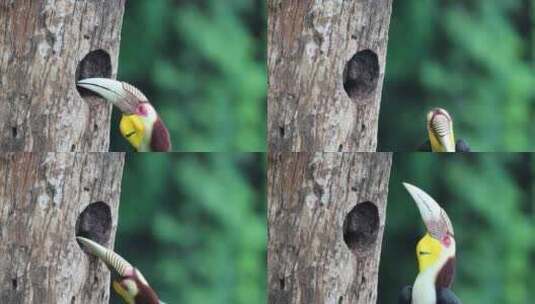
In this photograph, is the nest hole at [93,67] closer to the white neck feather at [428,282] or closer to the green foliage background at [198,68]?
the green foliage background at [198,68]

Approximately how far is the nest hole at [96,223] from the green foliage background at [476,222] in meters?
0.93

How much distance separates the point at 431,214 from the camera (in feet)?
13.0

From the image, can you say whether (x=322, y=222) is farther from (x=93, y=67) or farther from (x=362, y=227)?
(x=93, y=67)

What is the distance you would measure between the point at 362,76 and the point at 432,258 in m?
0.64

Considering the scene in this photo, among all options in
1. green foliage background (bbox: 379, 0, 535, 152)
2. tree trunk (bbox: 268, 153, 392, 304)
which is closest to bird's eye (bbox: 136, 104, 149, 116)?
tree trunk (bbox: 268, 153, 392, 304)

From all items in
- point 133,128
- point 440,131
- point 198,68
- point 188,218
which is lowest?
point 188,218

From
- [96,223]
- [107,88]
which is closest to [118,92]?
[107,88]

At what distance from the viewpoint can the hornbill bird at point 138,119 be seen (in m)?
4.00

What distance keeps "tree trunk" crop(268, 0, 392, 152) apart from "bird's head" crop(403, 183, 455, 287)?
9.8 inches

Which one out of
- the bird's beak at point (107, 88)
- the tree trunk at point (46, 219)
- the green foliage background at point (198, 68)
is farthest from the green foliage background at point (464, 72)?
the tree trunk at point (46, 219)

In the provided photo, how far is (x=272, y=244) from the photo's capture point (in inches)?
155

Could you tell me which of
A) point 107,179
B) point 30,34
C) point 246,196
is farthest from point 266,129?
point 30,34

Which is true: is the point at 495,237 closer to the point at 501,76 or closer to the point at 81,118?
the point at 501,76

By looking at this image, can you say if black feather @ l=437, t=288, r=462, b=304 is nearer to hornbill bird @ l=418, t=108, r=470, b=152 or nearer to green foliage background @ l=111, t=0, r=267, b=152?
hornbill bird @ l=418, t=108, r=470, b=152
